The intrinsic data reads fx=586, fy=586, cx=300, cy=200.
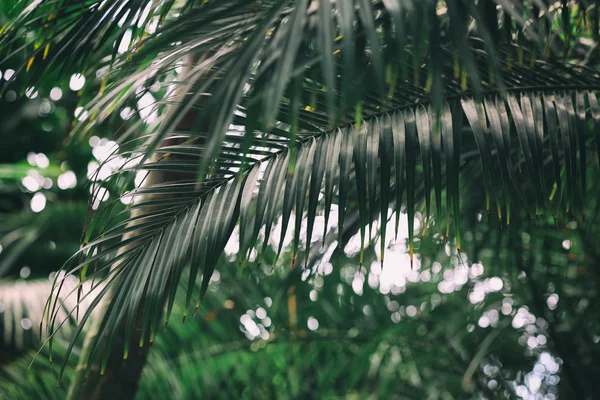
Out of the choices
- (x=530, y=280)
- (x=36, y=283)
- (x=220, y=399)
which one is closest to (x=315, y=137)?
(x=530, y=280)

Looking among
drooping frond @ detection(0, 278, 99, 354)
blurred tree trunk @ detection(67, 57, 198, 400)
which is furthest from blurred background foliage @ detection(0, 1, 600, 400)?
blurred tree trunk @ detection(67, 57, 198, 400)

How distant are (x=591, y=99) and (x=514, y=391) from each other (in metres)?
1.28

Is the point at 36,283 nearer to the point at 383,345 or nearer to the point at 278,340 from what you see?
the point at 278,340

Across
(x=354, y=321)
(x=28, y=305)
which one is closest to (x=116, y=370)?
(x=28, y=305)

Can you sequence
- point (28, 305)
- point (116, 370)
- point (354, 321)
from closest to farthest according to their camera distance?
point (116, 370) → point (28, 305) → point (354, 321)

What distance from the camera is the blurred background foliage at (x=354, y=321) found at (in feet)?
4.73

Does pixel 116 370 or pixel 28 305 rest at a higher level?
pixel 116 370

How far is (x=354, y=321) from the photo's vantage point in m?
1.84

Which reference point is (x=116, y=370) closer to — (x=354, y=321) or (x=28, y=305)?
(x=28, y=305)

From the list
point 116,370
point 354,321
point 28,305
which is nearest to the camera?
point 116,370

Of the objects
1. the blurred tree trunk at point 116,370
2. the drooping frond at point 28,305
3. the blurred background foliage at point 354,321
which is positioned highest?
the blurred tree trunk at point 116,370

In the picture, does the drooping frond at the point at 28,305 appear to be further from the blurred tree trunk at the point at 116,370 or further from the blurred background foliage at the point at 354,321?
the blurred tree trunk at the point at 116,370

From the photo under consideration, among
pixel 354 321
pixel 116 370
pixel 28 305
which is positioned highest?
pixel 116 370

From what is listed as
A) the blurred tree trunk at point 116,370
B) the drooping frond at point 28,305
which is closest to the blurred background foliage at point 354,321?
the drooping frond at point 28,305
